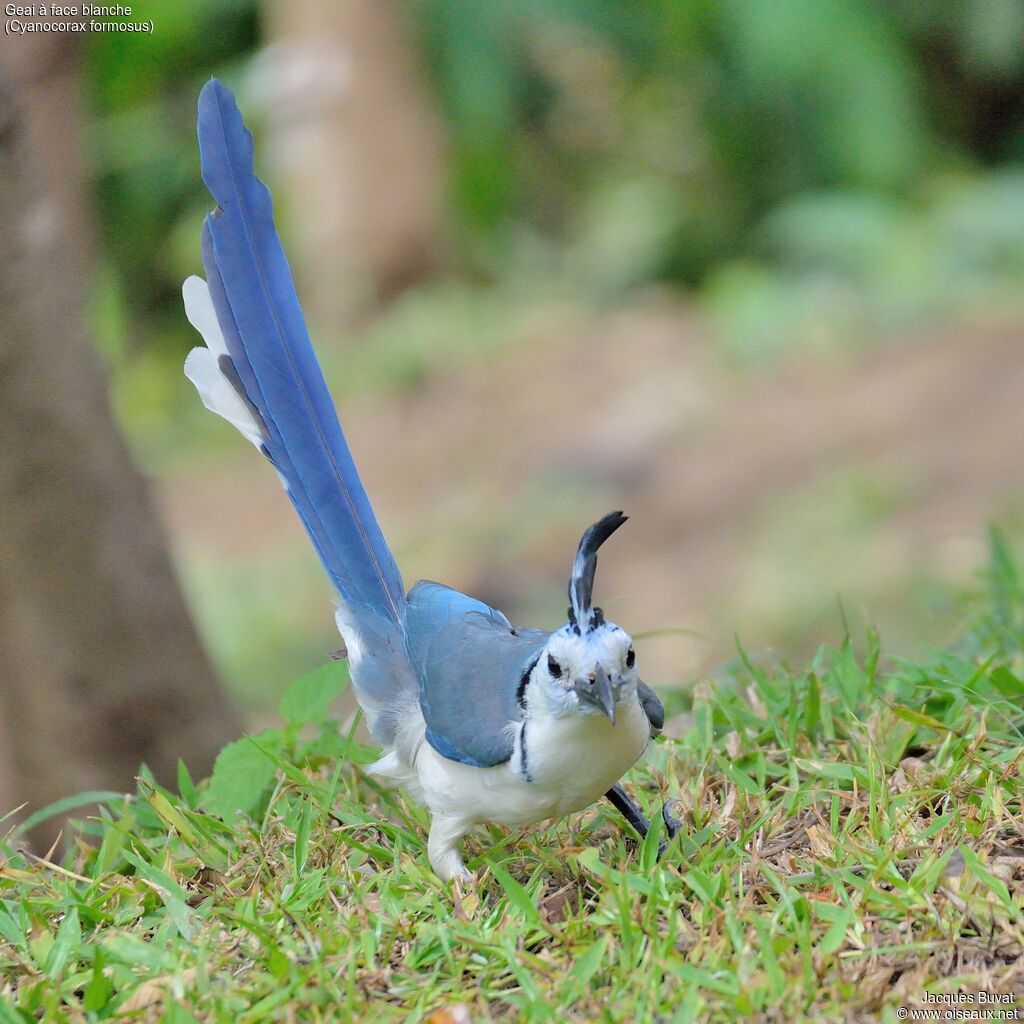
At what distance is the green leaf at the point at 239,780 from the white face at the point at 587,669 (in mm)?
897

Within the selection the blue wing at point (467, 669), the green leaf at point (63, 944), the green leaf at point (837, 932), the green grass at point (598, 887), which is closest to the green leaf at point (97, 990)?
the green grass at point (598, 887)

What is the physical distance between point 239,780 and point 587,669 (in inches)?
42.3

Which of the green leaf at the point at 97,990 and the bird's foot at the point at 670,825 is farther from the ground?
the green leaf at the point at 97,990

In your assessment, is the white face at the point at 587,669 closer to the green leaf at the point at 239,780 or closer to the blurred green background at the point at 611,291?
the green leaf at the point at 239,780

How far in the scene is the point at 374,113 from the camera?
1148cm

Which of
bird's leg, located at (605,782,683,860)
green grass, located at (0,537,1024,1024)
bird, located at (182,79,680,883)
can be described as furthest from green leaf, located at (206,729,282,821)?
bird's leg, located at (605,782,683,860)

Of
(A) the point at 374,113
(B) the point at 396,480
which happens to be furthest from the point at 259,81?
(B) the point at 396,480

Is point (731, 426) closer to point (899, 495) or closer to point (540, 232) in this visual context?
point (899, 495)

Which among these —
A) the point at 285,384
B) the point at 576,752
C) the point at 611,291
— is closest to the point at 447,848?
the point at 576,752

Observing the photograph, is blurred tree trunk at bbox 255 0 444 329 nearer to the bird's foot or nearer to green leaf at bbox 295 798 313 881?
green leaf at bbox 295 798 313 881

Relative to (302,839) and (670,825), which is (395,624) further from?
(670,825)

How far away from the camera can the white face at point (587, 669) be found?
2.16 metres

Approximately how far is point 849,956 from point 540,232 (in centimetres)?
1186

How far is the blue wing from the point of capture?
7.84 ft
